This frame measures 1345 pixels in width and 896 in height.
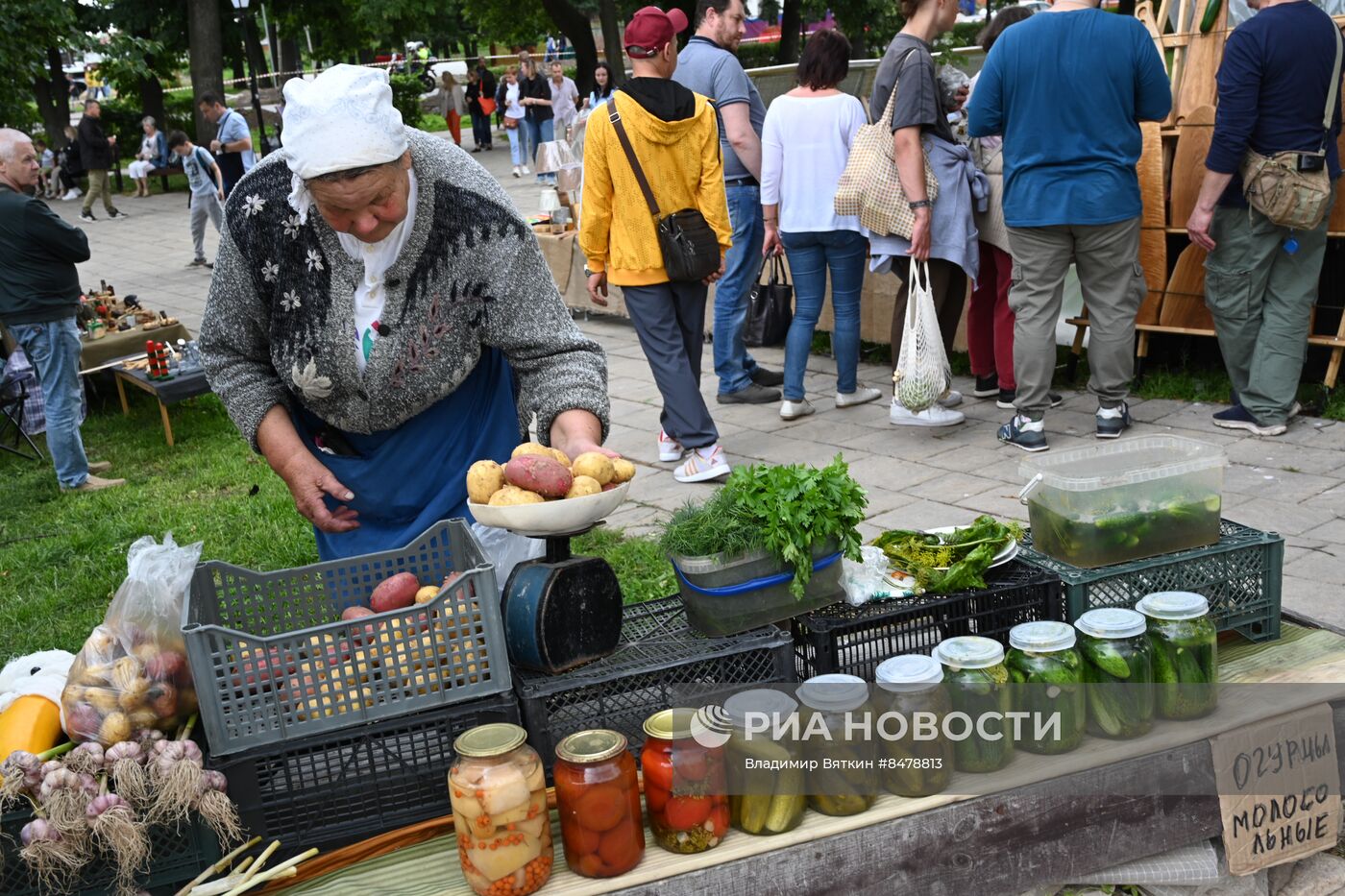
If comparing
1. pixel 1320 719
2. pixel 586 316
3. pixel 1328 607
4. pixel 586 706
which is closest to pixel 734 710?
pixel 586 706

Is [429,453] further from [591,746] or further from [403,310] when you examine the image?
[591,746]

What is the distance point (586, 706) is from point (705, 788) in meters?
0.33

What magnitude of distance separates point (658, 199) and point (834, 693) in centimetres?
362

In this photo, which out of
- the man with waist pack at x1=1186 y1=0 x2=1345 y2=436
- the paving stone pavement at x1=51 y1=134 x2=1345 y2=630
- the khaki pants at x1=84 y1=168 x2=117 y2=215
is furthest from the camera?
the khaki pants at x1=84 y1=168 x2=117 y2=215

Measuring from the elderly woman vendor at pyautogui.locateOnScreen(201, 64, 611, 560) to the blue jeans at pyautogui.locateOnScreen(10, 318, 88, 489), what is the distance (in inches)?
200

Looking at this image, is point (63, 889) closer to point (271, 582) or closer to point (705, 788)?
point (271, 582)

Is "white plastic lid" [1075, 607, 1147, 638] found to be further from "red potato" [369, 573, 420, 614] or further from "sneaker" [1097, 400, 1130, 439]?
"sneaker" [1097, 400, 1130, 439]

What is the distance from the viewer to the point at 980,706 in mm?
2564

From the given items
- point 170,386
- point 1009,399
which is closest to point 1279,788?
point 1009,399

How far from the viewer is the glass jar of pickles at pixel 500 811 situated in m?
2.24

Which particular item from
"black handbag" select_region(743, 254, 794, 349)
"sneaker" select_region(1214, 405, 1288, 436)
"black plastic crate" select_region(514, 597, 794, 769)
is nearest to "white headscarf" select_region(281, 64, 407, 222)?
"black plastic crate" select_region(514, 597, 794, 769)

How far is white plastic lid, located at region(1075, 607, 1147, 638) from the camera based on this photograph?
263 cm

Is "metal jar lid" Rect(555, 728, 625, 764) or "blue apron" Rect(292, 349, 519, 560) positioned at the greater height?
"blue apron" Rect(292, 349, 519, 560)

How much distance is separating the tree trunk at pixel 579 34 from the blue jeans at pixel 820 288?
20.8 m
